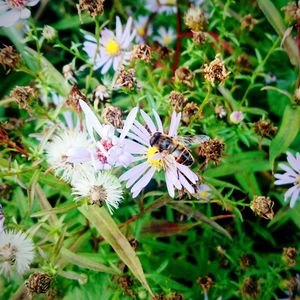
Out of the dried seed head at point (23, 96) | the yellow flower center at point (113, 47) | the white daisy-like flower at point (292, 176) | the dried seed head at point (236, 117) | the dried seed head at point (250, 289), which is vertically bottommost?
the dried seed head at point (250, 289)

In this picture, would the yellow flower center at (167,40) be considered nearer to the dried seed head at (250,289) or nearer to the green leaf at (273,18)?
the green leaf at (273,18)

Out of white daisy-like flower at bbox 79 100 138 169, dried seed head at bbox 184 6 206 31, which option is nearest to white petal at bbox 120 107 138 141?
white daisy-like flower at bbox 79 100 138 169

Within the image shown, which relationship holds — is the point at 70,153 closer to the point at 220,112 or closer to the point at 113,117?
the point at 113,117

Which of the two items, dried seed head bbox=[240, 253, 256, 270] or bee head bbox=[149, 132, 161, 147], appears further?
dried seed head bbox=[240, 253, 256, 270]

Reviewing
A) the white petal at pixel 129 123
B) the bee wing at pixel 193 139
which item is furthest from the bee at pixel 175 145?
the white petal at pixel 129 123

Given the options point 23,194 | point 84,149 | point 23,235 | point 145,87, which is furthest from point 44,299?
point 145,87

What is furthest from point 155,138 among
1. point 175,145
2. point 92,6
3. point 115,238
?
point 92,6

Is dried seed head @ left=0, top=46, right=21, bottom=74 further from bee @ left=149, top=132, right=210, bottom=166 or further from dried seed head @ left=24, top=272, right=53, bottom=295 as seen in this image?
dried seed head @ left=24, top=272, right=53, bottom=295
